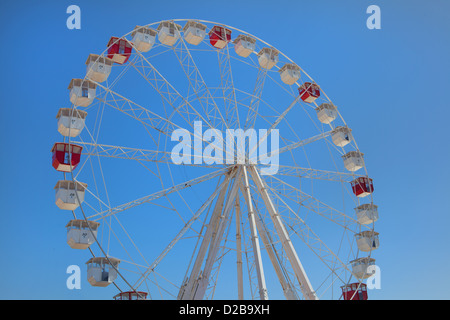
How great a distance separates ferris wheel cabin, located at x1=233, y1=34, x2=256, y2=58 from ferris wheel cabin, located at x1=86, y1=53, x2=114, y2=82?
6.06m

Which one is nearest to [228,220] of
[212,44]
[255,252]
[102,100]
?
[255,252]

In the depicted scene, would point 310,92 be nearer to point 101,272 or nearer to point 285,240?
point 285,240

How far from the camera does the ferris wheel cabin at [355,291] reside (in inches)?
826

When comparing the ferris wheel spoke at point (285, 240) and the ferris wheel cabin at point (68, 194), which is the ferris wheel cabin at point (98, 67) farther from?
the ferris wheel spoke at point (285, 240)

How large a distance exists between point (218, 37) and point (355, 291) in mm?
12190

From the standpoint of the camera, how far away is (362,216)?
2273 centimetres

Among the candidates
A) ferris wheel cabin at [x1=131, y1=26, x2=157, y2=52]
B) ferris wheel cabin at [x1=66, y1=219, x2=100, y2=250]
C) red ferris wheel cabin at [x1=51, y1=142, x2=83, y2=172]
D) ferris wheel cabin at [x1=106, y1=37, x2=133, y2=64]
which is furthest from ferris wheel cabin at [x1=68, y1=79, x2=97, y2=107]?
ferris wheel cabin at [x1=66, y1=219, x2=100, y2=250]

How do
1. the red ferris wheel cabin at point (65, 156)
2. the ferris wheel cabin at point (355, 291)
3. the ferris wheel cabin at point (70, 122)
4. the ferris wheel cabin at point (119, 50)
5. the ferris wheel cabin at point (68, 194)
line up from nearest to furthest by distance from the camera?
the ferris wheel cabin at point (68, 194) < the red ferris wheel cabin at point (65, 156) < the ferris wheel cabin at point (70, 122) < the ferris wheel cabin at point (355, 291) < the ferris wheel cabin at point (119, 50)

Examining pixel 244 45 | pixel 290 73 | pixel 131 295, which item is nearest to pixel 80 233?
pixel 131 295

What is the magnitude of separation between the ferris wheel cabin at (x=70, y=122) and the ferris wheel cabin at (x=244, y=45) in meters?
7.96

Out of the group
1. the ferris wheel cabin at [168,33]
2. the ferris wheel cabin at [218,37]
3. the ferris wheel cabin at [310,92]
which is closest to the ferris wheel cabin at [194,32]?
the ferris wheel cabin at [218,37]
